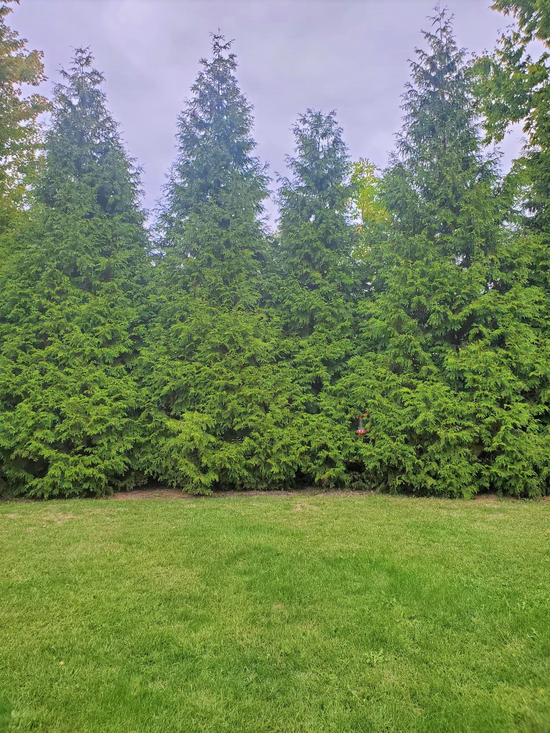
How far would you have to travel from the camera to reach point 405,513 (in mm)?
5168

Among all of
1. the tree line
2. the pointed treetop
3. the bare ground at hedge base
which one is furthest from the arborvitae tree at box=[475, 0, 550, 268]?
the pointed treetop

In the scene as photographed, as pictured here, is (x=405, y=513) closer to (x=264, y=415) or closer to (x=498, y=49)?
(x=264, y=415)

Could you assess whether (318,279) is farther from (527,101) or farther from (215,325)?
(527,101)

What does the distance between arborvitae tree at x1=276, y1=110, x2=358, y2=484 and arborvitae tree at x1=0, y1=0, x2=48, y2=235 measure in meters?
5.08

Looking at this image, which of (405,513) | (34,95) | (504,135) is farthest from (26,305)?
(504,135)

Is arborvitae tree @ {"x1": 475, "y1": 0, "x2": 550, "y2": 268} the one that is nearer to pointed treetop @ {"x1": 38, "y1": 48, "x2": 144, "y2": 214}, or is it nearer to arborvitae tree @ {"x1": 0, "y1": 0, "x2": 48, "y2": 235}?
pointed treetop @ {"x1": 38, "y1": 48, "x2": 144, "y2": 214}

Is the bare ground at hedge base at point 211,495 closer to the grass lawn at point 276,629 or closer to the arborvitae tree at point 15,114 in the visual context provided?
the grass lawn at point 276,629

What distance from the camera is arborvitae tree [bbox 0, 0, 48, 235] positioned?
789cm

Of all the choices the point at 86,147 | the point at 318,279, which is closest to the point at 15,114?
the point at 86,147

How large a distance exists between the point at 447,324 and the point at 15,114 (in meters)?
9.43

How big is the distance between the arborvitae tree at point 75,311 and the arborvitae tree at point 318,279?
9.19 feet

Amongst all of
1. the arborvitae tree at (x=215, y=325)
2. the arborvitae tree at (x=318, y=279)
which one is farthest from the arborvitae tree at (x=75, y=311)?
the arborvitae tree at (x=318, y=279)

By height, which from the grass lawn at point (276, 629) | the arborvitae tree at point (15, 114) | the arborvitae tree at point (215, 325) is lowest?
the grass lawn at point (276, 629)

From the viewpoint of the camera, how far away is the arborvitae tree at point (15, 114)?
7.89 metres
